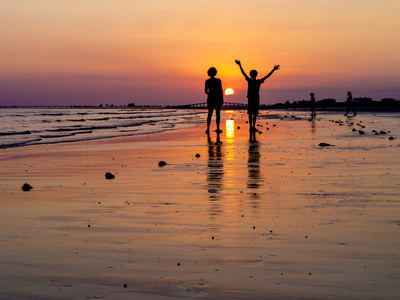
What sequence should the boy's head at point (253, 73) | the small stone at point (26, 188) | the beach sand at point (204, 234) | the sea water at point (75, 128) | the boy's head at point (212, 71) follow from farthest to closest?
the sea water at point (75, 128)
the boy's head at point (212, 71)
the boy's head at point (253, 73)
the small stone at point (26, 188)
the beach sand at point (204, 234)

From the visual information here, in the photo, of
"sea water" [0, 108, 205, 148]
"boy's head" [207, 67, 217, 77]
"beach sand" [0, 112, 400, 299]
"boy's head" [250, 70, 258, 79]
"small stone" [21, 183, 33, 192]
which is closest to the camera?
"beach sand" [0, 112, 400, 299]

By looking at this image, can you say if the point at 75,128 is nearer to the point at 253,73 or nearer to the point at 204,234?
Answer: the point at 253,73

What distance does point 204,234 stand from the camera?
19.3 feet

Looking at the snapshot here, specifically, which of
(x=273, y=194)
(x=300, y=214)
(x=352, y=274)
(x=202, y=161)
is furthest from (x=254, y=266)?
(x=202, y=161)

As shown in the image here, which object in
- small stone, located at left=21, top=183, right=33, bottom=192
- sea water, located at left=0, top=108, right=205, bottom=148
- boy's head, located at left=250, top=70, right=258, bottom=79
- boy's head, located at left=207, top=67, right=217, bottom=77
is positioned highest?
boy's head, located at left=207, top=67, right=217, bottom=77

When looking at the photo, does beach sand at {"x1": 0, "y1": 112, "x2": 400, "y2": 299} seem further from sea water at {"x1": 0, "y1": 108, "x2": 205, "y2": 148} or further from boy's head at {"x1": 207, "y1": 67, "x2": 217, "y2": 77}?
sea water at {"x1": 0, "y1": 108, "x2": 205, "y2": 148}

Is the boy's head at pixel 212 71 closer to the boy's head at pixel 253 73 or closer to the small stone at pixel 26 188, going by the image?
the boy's head at pixel 253 73

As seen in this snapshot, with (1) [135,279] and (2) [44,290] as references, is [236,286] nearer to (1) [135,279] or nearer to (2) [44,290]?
(1) [135,279]

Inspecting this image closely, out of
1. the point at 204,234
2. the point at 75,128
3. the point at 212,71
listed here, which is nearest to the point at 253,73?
the point at 212,71

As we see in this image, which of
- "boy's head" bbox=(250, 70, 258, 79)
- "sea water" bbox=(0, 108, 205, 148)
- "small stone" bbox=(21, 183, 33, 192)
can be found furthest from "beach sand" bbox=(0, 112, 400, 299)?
"sea water" bbox=(0, 108, 205, 148)

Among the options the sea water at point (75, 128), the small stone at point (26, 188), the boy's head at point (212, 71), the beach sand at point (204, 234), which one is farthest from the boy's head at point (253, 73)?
the small stone at point (26, 188)

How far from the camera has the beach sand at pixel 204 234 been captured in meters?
4.30

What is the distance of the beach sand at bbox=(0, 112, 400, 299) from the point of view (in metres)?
4.30

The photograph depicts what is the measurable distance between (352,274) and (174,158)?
10.4 m
